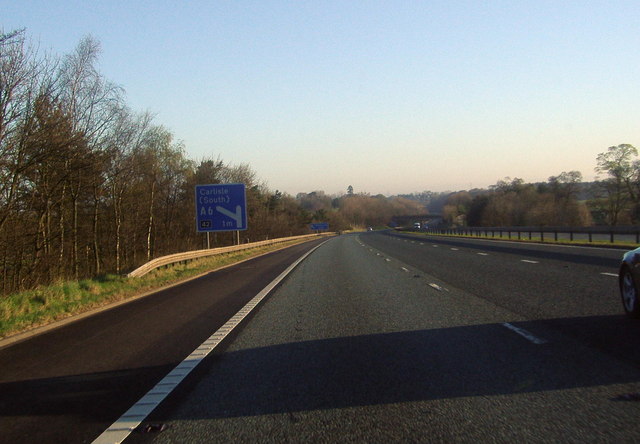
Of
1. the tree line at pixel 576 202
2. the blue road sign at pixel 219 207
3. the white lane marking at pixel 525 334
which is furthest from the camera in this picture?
the tree line at pixel 576 202

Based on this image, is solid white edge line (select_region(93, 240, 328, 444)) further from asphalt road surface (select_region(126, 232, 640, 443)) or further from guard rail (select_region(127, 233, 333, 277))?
guard rail (select_region(127, 233, 333, 277))

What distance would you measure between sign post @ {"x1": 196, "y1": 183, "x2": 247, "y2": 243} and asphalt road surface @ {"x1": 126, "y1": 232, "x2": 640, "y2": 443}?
22.4 metres

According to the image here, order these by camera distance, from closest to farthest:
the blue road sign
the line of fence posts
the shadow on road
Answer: the shadow on road
the blue road sign
the line of fence posts

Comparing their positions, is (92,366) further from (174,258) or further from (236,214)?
(236,214)

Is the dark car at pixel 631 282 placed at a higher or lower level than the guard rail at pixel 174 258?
higher

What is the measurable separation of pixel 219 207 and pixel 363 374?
2885cm

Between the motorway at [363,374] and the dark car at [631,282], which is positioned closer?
the motorway at [363,374]

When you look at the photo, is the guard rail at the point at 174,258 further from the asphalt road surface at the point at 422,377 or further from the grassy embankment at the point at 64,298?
the asphalt road surface at the point at 422,377

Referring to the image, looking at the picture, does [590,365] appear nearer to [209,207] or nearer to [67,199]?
[67,199]

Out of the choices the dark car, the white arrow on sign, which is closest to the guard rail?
the white arrow on sign

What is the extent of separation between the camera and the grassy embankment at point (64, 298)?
1162 centimetres

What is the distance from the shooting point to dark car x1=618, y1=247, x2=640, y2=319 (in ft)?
30.0

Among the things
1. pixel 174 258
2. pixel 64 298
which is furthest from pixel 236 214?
pixel 64 298

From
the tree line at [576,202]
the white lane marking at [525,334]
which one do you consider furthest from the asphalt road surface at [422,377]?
the tree line at [576,202]
